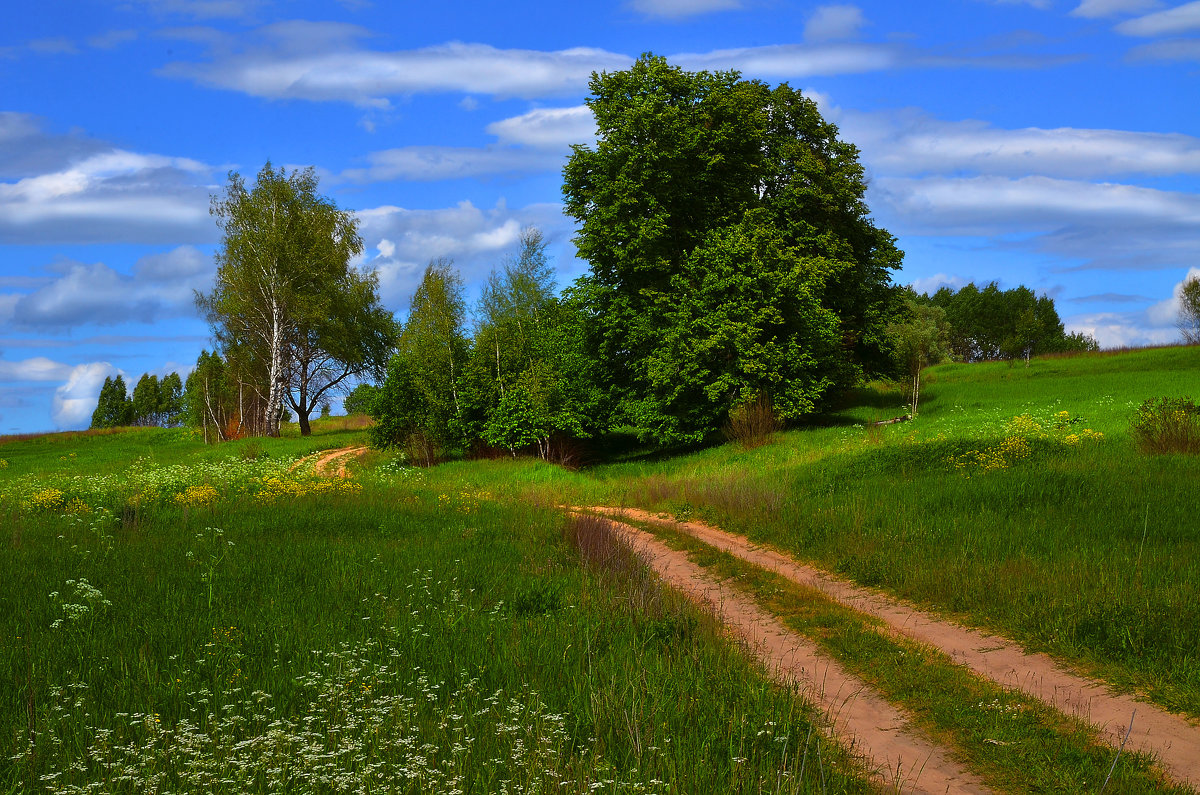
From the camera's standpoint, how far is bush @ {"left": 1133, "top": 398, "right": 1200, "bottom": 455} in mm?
19422

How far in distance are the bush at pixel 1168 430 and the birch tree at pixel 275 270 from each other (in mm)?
46066

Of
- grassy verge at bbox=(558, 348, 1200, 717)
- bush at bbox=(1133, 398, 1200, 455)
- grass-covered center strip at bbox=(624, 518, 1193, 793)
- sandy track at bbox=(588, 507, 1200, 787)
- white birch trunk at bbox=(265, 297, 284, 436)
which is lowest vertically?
sandy track at bbox=(588, 507, 1200, 787)

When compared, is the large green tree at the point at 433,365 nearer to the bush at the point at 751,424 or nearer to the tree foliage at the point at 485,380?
the tree foliage at the point at 485,380

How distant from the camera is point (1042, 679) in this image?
8375 mm

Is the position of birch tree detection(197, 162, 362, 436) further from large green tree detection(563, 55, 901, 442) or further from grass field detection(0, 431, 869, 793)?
grass field detection(0, 431, 869, 793)

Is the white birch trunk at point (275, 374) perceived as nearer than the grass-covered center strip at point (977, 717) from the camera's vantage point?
No

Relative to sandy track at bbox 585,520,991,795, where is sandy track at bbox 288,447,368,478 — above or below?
above

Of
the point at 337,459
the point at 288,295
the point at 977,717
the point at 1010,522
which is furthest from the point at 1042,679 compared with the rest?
the point at 288,295

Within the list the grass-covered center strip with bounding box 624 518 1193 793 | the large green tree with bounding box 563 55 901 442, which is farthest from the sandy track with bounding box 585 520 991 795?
the large green tree with bounding box 563 55 901 442

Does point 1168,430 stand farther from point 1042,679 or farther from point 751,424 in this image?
point 1042,679

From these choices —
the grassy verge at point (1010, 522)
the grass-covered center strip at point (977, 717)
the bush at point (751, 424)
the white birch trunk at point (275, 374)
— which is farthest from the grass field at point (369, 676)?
the white birch trunk at point (275, 374)

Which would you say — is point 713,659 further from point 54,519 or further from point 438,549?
point 54,519

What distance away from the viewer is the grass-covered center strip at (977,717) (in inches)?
243

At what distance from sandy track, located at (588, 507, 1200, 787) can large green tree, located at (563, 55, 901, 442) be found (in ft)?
62.7
